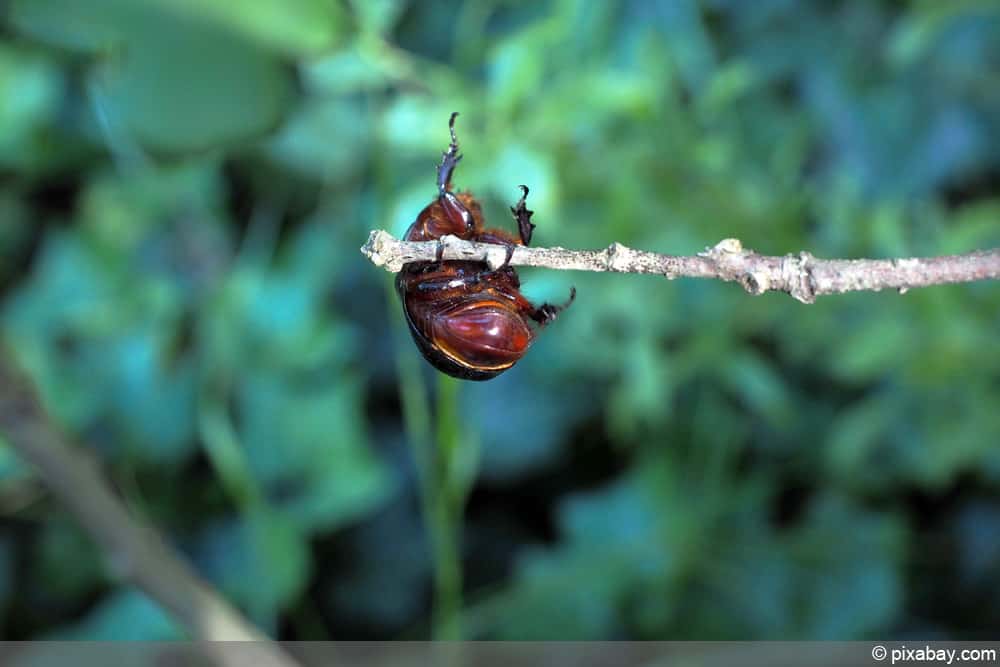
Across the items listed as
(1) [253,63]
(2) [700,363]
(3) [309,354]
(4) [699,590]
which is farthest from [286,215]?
(4) [699,590]

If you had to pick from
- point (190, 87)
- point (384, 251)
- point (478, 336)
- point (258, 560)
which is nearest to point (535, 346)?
point (258, 560)

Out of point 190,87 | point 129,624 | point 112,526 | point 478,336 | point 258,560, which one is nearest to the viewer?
point 478,336

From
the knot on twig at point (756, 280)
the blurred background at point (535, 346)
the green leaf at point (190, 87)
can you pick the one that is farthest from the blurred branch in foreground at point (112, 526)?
the knot on twig at point (756, 280)

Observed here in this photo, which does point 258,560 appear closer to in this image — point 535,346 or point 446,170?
point 535,346

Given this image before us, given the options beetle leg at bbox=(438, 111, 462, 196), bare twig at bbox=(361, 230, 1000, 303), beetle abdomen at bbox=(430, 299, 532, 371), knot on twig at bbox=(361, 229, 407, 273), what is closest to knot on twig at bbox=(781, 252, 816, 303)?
bare twig at bbox=(361, 230, 1000, 303)

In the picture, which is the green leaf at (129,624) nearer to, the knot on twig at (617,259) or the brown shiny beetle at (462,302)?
the brown shiny beetle at (462,302)

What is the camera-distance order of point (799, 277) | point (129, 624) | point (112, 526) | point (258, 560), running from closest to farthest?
1. point (799, 277)
2. point (112, 526)
3. point (129, 624)
4. point (258, 560)

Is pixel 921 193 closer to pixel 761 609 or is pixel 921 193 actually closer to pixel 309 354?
pixel 761 609
